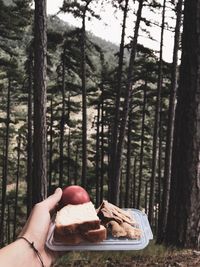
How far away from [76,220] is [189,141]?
12.3 ft

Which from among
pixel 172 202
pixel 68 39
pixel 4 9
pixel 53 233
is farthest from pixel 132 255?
pixel 68 39

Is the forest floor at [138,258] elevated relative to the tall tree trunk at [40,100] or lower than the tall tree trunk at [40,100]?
lower

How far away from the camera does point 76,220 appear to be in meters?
3.82

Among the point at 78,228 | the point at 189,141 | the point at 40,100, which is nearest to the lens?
the point at 78,228

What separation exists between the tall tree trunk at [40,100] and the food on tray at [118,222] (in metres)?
8.12

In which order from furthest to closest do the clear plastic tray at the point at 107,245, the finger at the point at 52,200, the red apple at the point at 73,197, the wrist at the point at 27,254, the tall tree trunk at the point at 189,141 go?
the tall tree trunk at the point at 189,141 < the red apple at the point at 73,197 < the finger at the point at 52,200 < the clear plastic tray at the point at 107,245 < the wrist at the point at 27,254

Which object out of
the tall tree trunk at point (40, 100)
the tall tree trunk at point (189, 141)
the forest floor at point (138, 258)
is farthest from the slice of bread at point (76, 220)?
the tall tree trunk at point (40, 100)

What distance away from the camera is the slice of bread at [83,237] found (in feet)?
11.8

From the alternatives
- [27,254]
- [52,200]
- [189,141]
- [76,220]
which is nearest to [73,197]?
[52,200]

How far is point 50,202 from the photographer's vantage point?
13.4ft

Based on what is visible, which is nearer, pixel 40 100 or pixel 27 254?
pixel 27 254

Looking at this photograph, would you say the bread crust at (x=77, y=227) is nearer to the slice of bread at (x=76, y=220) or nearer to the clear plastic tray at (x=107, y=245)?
the slice of bread at (x=76, y=220)

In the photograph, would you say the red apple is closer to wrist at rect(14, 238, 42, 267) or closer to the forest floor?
wrist at rect(14, 238, 42, 267)

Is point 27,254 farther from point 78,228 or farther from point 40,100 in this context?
point 40,100
